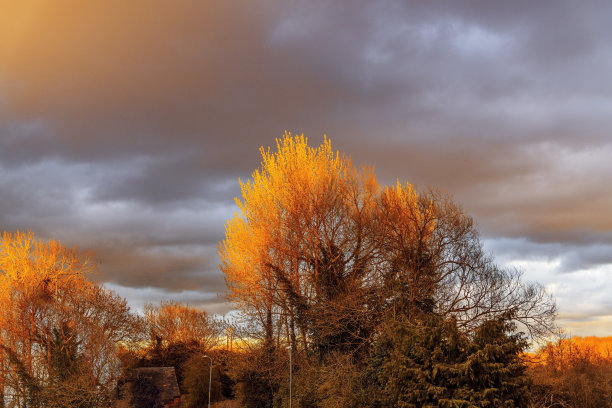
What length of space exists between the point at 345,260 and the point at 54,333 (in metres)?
22.0

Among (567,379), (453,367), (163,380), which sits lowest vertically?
(567,379)

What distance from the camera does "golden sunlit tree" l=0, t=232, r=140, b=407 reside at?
36.9m

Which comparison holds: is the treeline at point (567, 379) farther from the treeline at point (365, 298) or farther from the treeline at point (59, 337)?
the treeline at point (59, 337)

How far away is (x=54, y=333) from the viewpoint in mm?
37969

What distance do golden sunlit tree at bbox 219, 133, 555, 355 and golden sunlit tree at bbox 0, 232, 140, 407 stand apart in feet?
33.1

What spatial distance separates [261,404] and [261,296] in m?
8.46

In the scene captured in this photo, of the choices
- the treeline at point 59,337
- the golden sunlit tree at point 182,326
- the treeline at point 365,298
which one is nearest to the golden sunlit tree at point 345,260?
the treeline at point 365,298

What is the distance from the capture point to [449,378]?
22.2 m

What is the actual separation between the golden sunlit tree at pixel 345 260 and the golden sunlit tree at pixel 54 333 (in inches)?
398

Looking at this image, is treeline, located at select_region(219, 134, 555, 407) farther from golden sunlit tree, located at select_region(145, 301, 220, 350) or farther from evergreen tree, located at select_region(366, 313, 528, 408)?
golden sunlit tree, located at select_region(145, 301, 220, 350)

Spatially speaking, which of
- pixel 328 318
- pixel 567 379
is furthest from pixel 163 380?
pixel 567 379

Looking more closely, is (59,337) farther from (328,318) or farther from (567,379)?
(567,379)

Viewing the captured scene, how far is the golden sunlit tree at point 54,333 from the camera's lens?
3694cm

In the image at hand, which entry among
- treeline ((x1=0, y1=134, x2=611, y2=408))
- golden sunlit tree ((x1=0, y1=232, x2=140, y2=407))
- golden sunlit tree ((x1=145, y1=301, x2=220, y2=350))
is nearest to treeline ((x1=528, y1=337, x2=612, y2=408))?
treeline ((x1=0, y1=134, x2=611, y2=408))
